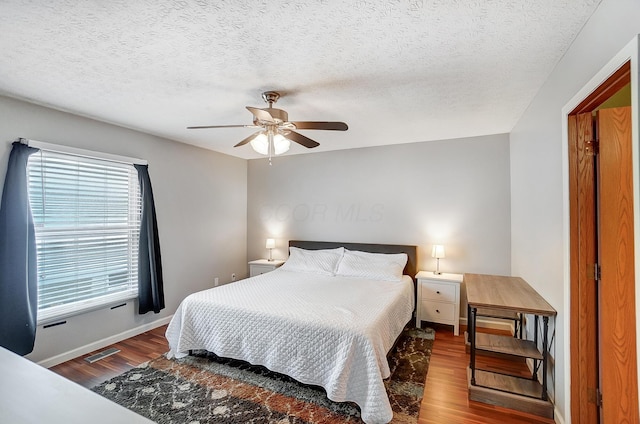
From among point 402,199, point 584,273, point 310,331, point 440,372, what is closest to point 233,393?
point 310,331

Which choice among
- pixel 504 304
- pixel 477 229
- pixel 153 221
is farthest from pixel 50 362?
pixel 477 229

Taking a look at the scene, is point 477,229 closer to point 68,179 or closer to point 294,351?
point 294,351

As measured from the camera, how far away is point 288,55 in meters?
1.85

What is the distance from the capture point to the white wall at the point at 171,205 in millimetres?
2672

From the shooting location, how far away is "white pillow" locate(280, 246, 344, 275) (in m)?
3.96

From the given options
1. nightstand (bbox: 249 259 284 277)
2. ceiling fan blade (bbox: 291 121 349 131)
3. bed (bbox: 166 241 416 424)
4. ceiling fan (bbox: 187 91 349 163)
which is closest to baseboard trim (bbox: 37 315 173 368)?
bed (bbox: 166 241 416 424)

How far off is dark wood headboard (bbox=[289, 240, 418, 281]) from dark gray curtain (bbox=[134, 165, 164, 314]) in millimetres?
1958

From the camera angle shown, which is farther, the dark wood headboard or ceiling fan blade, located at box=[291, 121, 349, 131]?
the dark wood headboard

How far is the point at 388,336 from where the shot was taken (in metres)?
2.44

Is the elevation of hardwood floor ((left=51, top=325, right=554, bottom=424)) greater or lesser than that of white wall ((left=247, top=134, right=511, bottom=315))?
lesser

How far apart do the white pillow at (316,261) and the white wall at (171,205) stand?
126cm

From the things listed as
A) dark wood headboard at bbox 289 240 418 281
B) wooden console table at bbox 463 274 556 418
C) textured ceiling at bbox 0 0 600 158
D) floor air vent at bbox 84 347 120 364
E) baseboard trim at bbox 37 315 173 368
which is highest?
textured ceiling at bbox 0 0 600 158

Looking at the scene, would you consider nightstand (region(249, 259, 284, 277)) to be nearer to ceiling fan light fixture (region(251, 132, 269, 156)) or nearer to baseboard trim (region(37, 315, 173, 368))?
baseboard trim (region(37, 315, 173, 368))

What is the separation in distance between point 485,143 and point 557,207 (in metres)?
1.95
